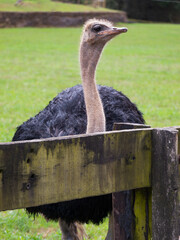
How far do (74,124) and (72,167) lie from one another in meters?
1.55

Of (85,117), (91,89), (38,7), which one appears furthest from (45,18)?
(91,89)

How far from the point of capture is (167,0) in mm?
40281

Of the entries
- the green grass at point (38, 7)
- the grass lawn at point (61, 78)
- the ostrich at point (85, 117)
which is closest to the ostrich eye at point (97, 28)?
the ostrich at point (85, 117)

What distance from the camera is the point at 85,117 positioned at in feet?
11.0

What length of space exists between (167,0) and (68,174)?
40353mm

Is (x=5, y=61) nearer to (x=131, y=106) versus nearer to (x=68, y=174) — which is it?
(x=131, y=106)

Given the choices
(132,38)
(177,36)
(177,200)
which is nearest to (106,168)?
(177,200)

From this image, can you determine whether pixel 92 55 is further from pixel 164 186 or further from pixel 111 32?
pixel 164 186

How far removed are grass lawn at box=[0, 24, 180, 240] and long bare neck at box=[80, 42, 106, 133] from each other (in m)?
1.22

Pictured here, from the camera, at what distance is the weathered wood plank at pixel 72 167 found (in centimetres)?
156

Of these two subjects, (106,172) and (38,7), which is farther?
(38,7)

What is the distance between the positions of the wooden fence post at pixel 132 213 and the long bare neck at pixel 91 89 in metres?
0.64

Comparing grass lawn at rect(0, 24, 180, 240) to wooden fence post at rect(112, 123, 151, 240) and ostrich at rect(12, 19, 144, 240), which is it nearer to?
ostrich at rect(12, 19, 144, 240)

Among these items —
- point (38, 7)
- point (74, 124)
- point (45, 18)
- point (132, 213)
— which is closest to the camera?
point (132, 213)
